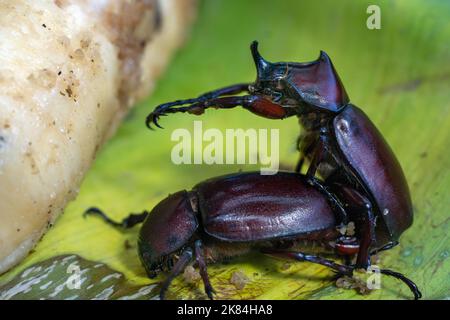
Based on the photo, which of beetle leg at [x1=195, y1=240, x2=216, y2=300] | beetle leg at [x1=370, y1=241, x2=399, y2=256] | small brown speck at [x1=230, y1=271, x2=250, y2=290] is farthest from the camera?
beetle leg at [x1=370, y1=241, x2=399, y2=256]

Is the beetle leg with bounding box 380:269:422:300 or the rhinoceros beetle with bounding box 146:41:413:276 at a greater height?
the rhinoceros beetle with bounding box 146:41:413:276

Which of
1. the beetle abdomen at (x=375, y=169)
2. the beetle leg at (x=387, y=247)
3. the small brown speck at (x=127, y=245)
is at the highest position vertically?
the beetle abdomen at (x=375, y=169)

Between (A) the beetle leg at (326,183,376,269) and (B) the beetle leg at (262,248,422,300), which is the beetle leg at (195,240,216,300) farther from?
(A) the beetle leg at (326,183,376,269)

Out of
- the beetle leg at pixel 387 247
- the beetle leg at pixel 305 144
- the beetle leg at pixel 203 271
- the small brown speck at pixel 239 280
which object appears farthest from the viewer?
the beetle leg at pixel 305 144

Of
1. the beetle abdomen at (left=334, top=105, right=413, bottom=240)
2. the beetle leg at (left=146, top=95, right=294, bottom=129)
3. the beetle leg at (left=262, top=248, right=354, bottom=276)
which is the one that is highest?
the beetle leg at (left=146, top=95, right=294, bottom=129)

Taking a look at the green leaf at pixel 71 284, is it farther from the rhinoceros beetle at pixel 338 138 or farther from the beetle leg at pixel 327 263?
the rhinoceros beetle at pixel 338 138

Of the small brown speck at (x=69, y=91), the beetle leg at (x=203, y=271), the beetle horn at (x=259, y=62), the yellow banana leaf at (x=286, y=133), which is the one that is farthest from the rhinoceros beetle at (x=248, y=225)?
the small brown speck at (x=69, y=91)

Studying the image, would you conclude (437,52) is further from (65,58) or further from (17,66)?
(17,66)

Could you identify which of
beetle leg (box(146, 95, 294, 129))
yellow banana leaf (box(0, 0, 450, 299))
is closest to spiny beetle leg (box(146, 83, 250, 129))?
beetle leg (box(146, 95, 294, 129))

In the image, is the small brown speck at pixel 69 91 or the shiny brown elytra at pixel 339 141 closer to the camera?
the shiny brown elytra at pixel 339 141
